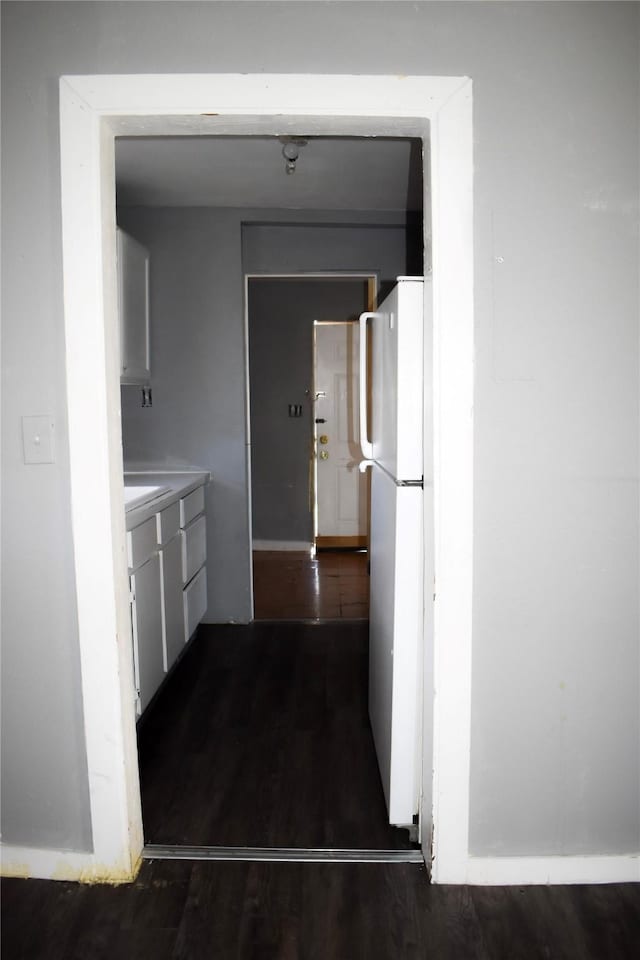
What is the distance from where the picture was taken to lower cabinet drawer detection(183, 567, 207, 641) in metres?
3.19

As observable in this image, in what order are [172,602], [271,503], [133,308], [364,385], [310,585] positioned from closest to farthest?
[364,385], [172,602], [133,308], [310,585], [271,503]

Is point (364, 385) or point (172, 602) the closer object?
point (364, 385)

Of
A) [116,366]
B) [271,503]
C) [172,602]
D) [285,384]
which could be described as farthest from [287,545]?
[116,366]

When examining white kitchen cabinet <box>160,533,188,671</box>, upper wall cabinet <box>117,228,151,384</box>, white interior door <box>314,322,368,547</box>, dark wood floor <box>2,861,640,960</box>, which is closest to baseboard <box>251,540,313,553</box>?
white interior door <box>314,322,368,547</box>

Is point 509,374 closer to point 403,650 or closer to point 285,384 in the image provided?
point 403,650

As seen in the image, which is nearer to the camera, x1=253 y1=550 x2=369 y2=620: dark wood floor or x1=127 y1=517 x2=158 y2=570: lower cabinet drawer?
x1=127 y1=517 x2=158 y2=570: lower cabinet drawer

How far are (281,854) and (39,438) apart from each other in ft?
4.27

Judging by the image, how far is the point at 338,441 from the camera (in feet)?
18.2

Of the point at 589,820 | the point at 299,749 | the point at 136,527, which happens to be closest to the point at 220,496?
the point at 136,527

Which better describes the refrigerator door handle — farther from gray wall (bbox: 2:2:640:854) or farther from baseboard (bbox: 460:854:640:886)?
baseboard (bbox: 460:854:640:886)

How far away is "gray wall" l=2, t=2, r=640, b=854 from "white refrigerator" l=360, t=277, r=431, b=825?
9.9 inches

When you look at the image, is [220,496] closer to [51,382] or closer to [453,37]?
[51,382]

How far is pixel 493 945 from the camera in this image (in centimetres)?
151

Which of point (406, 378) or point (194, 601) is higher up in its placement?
point (406, 378)
